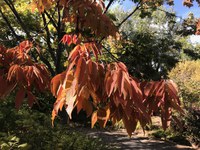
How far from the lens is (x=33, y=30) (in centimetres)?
1191

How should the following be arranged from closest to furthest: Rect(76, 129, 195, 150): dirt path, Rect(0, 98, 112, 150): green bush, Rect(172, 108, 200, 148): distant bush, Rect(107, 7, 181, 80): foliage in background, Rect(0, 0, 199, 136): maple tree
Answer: Rect(0, 0, 199, 136): maple tree → Rect(0, 98, 112, 150): green bush → Rect(76, 129, 195, 150): dirt path → Rect(172, 108, 200, 148): distant bush → Rect(107, 7, 181, 80): foliage in background

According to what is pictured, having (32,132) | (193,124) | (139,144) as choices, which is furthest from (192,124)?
(32,132)

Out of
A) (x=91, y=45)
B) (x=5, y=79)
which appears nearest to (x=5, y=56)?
(x=5, y=79)

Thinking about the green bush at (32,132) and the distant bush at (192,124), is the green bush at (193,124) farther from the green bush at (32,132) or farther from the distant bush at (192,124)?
the green bush at (32,132)

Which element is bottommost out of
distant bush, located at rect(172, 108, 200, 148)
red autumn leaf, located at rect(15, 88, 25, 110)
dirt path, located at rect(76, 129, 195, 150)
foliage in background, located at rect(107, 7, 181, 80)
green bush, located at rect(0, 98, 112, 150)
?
dirt path, located at rect(76, 129, 195, 150)

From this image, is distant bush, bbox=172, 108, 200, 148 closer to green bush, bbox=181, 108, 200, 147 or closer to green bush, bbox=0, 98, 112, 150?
green bush, bbox=181, 108, 200, 147

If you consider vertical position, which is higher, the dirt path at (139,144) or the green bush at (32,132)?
the green bush at (32,132)

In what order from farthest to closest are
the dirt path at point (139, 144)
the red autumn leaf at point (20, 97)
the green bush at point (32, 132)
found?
the dirt path at point (139, 144)
the green bush at point (32, 132)
the red autumn leaf at point (20, 97)

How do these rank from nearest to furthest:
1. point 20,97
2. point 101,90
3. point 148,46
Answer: point 101,90
point 20,97
point 148,46

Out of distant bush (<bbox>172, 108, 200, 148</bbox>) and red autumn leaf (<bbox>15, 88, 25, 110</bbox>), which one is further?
distant bush (<bbox>172, 108, 200, 148</bbox>)

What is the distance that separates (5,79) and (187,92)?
15.2 m

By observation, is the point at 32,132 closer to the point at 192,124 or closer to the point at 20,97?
the point at 20,97

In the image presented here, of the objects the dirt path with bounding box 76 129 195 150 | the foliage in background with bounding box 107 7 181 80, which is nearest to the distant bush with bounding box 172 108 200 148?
the dirt path with bounding box 76 129 195 150

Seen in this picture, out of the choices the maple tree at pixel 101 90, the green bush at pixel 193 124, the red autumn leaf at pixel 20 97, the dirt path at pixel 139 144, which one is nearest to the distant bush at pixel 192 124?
the green bush at pixel 193 124
